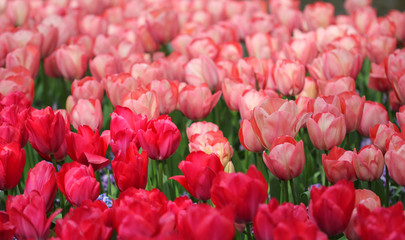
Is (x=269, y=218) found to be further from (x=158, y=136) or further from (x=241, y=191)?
(x=158, y=136)

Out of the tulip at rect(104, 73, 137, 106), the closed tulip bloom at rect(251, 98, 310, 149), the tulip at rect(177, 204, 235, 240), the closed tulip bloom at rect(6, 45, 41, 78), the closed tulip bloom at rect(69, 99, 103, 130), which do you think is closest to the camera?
the tulip at rect(177, 204, 235, 240)

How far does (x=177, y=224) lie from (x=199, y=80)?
4.42ft

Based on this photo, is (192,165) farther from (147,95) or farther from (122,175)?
(147,95)

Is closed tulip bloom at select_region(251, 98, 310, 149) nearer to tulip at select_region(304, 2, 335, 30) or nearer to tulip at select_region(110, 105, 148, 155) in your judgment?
tulip at select_region(110, 105, 148, 155)

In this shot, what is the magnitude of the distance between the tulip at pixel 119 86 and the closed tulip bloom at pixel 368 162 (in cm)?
101

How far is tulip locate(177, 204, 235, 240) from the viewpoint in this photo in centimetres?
107

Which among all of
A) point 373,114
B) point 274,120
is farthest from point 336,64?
point 274,120

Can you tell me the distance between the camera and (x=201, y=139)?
1765 mm

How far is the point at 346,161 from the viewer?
154 cm

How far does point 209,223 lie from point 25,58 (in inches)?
74.7

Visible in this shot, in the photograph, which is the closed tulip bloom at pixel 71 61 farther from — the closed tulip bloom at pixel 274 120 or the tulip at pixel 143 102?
the closed tulip bloom at pixel 274 120

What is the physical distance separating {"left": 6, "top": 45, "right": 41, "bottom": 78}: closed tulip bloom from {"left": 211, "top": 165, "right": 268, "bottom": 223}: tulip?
67.1 inches

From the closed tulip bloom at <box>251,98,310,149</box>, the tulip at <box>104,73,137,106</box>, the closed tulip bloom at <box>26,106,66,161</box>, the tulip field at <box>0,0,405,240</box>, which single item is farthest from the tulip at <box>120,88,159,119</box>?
the closed tulip bloom at <box>251,98,310,149</box>

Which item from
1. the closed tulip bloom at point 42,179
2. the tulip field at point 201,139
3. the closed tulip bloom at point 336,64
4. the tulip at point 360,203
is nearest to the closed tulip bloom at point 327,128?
the tulip field at point 201,139
